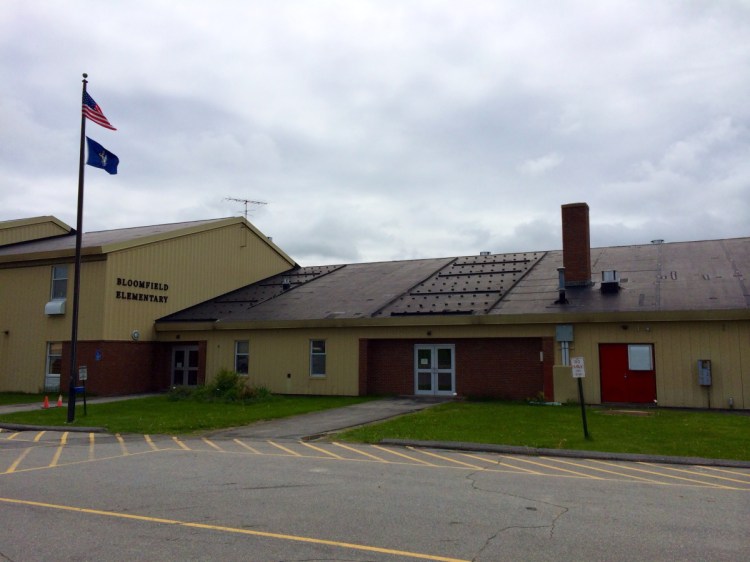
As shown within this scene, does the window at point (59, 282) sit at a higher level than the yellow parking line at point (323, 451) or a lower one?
higher

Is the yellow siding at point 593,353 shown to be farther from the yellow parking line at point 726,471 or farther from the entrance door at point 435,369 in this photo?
the yellow parking line at point 726,471

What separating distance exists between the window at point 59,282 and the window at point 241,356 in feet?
25.3

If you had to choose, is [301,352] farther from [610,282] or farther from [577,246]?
[610,282]

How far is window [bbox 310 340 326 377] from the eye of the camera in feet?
84.8

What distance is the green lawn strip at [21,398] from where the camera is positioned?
2458 cm

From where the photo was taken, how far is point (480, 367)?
76.9 ft

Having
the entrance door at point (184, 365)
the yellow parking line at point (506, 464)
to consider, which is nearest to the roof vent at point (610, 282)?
Result: the yellow parking line at point (506, 464)

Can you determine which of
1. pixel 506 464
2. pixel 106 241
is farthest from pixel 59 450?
pixel 106 241

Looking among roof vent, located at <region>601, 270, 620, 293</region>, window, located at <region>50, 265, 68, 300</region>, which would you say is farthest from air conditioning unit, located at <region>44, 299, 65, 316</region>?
roof vent, located at <region>601, 270, 620, 293</region>

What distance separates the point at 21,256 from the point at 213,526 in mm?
25761

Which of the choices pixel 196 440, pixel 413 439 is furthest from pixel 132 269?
pixel 413 439

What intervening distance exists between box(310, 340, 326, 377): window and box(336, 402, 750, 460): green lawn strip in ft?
23.1

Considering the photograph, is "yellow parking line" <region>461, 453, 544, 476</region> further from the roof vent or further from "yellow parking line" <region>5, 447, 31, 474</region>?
the roof vent

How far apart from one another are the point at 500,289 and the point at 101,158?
15.1 meters
